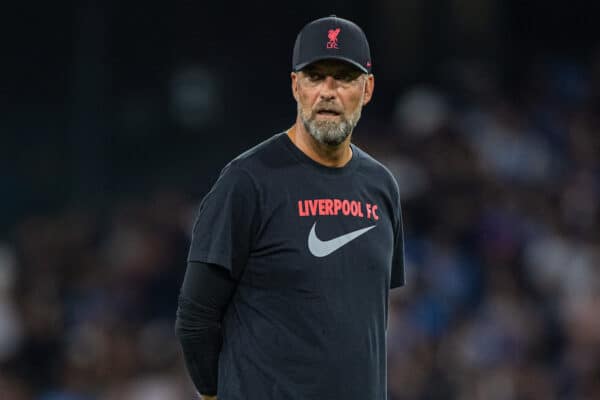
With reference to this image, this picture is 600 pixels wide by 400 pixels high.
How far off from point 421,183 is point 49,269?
8.40ft

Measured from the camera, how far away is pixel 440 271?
26.2 ft

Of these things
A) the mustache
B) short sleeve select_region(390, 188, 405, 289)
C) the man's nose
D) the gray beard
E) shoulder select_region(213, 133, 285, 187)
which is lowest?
short sleeve select_region(390, 188, 405, 289)

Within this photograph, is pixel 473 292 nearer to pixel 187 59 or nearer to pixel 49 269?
pixel 49 269

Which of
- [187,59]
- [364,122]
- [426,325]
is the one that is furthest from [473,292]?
[187,59]

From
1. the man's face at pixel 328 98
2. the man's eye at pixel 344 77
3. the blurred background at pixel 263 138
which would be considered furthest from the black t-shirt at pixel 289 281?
the blurred background at pixel 263 138

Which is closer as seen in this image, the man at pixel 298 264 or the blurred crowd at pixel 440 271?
the man at pixel 298 264

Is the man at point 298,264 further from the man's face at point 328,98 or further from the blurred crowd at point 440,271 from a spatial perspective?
the blurred crowd at point 440,271

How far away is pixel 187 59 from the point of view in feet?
33.9

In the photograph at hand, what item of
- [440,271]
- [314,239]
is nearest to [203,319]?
[314,239]

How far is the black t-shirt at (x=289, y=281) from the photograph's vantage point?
129 inches

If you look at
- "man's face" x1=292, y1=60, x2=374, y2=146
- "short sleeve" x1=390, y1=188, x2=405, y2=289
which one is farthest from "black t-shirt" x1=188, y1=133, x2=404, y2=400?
"short sleeve" x1=390, y1=188, x2=405, y2=289

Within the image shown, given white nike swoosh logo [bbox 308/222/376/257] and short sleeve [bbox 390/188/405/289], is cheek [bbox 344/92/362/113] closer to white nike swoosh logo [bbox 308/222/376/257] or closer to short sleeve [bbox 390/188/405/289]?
white nike swoosh logo [bbox 308/222/376/257]

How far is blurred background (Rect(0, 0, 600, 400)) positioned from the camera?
7.58 meters

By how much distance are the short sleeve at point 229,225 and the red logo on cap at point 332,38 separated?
15.4 inches
